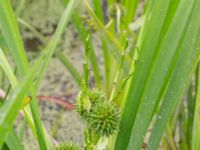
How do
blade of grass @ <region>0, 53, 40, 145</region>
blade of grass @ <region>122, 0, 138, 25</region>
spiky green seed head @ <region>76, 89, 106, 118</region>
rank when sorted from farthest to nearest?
blade of grass @ <region>122, 0, 138, 25</region> → spiky green seed head @ <region>76, 89, 106, 118</region> → blade of grass @ <region>0, 53, 40, 145</region>

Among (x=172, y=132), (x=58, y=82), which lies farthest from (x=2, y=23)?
(x=58, y=82)

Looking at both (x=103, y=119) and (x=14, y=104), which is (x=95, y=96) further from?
(x=14, y=104)

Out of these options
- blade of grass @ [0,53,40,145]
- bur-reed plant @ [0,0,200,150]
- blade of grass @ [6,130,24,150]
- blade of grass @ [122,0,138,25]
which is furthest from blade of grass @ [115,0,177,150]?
blade of grass @ [122,0,138,25]

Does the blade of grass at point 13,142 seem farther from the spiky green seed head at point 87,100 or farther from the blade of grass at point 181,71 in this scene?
the blade of grass at point 181,71

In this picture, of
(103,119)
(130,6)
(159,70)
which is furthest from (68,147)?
(130,6)

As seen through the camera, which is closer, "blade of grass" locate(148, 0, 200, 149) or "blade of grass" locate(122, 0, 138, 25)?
"blade of grass" locate(148, 0, 200, 149)

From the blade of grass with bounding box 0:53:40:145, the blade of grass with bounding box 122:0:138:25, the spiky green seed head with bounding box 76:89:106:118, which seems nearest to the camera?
the blade of grass with bounding box 0:53:40:145

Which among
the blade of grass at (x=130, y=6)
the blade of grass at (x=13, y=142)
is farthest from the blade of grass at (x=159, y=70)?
the blade of grass at (x=130, y=6)

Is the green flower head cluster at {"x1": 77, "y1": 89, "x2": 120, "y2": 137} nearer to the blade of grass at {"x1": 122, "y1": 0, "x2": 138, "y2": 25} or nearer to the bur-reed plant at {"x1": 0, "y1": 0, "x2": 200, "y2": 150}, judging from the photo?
the bur-reed plant at {"x1": 0, "y1": 0, "x2": 200, "y2": 150}

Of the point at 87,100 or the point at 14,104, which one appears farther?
the point at 87,100
